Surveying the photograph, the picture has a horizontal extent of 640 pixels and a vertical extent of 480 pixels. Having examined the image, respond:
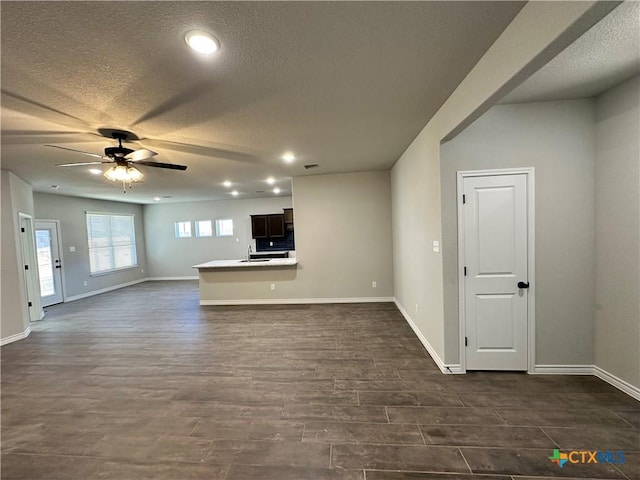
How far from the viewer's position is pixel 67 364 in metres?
3.21

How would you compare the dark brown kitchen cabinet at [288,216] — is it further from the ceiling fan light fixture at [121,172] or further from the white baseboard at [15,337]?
the white baseboard at [15,337]

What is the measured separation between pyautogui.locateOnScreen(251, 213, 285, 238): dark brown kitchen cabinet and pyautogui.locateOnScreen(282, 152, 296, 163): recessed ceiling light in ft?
13.1

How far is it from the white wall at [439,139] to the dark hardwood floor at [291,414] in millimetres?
738

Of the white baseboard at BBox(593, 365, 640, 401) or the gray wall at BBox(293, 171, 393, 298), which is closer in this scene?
the white baseboard at BBox(593, 365, 640, 401)

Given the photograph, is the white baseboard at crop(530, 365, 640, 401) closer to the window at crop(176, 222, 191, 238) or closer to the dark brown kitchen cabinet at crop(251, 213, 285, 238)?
the dark brown kitchen cabinet at crop(251, 213, 285, 238)

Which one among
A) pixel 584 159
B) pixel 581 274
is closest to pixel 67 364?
pixel 581 274

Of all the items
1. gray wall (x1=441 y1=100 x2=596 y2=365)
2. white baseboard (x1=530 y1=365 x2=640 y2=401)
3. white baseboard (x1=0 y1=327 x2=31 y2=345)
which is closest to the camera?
white baseboard (x1=530 y1=365 x2=640 y2=401)

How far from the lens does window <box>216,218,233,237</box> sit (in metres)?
8.71

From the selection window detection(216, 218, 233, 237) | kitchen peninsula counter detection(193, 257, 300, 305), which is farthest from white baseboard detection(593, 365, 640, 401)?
window detection(216, 218, 233, 237)

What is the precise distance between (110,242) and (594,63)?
33.8ft

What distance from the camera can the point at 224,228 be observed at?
8.76 meters

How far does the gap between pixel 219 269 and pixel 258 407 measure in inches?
153

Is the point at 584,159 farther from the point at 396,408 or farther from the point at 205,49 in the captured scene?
the point at 205,49

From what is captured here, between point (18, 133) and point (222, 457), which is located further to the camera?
point (18, 133)
